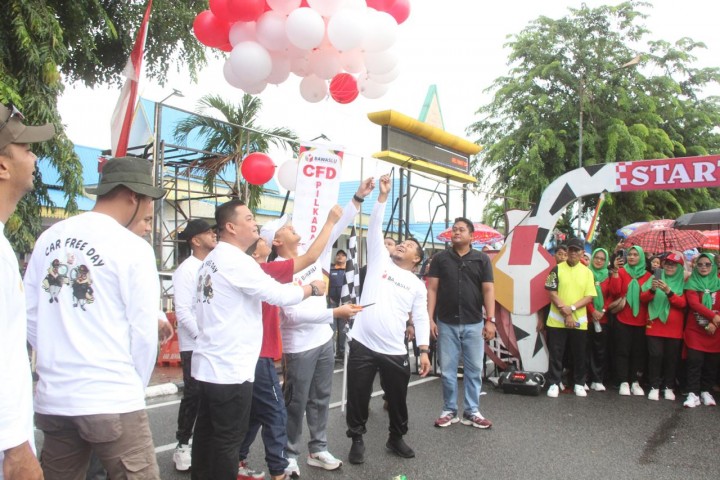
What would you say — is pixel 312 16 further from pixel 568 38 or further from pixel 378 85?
pixel 568 38

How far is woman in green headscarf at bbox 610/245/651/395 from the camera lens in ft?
25.2

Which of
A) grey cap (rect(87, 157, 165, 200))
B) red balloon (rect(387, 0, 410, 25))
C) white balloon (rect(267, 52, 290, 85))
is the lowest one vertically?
grey cap (rect(87, 157, 165, 200))

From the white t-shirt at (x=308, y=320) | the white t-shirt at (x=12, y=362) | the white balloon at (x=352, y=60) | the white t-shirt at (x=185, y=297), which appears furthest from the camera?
the white balloon at (x=352, y=60)

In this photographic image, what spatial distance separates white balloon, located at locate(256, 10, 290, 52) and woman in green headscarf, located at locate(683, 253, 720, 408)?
18.4 feet

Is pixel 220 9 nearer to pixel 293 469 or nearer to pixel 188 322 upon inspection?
pixel 188 322

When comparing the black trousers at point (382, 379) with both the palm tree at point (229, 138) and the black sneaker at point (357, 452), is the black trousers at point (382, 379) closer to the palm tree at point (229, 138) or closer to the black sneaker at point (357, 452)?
the black sneaker at point (357, 452)

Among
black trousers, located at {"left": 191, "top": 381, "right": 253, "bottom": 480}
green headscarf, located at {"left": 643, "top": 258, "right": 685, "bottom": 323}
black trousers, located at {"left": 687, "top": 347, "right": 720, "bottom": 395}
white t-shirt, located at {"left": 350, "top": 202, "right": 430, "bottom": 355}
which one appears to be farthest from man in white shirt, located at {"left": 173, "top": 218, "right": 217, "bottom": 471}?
black trousers, located at {"left": 687, "top": 347, "right": 720, "bottom": 395}

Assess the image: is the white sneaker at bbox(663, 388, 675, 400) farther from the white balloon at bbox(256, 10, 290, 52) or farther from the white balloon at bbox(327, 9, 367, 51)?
the white balloon at bbox(256, 10, 290, 52)

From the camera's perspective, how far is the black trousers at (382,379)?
4723 mm

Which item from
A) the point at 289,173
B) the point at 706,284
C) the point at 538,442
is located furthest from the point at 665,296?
the point at 289,173

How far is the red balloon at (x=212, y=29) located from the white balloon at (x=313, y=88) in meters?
0.95

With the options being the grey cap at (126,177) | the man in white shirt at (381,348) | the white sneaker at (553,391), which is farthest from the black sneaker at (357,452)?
the white sneaker at (553,391)

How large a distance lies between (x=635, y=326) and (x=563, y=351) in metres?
1.01

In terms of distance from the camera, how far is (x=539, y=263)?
26.5 feet
